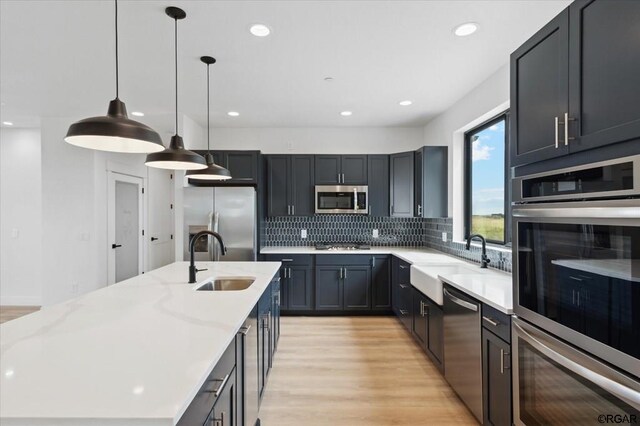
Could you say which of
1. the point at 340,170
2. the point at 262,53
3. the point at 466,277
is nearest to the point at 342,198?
the point at 340,170

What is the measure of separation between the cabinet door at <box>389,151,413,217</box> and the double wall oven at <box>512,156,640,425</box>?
109 inches

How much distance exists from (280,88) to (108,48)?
1.51 meters

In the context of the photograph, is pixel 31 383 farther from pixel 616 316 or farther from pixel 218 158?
pixel 218 158

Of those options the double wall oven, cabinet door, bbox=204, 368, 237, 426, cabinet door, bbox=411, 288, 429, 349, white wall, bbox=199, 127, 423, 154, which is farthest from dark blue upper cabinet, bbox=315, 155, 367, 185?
cabinet door, bbox=204, 368, 237, 426

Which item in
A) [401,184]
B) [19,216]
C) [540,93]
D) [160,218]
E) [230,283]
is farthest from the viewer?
[160,218]

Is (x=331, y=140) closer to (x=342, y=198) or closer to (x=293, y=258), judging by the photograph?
(x=342, y=198)

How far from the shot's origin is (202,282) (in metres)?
2.33

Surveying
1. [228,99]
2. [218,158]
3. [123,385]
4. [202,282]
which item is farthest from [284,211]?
[123,385]

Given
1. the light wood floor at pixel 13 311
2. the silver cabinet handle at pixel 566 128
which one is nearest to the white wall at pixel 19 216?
the light wood floor at pixel 13 311

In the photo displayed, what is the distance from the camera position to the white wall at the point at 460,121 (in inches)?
113

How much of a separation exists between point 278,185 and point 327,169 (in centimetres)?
76

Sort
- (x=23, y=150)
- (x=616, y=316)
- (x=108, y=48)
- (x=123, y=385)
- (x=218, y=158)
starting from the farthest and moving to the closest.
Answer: (x=23, y=150), (x=218, y=158), (x=108, y=48), (x=616, y=316), (x=123, y=385)

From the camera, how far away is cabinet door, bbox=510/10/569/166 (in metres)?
1.36

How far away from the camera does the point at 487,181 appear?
336cm
